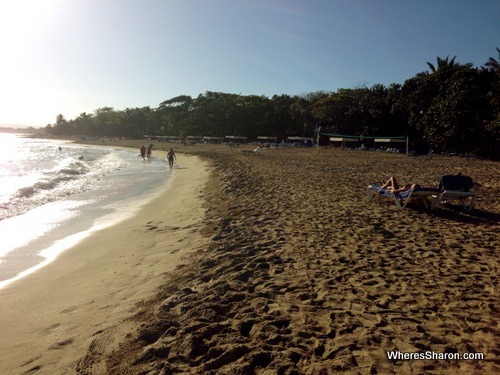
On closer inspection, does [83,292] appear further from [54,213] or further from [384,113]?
[384,113]

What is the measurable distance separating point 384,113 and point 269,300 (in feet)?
151

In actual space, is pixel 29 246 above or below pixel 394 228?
below

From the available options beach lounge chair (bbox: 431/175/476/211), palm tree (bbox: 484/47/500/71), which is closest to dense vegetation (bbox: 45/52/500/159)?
palm tree (bbox: 484/47/500/71)

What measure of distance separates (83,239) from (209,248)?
12.3 feet

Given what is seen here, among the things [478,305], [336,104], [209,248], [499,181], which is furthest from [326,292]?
[336,104]

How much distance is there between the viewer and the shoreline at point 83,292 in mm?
3445

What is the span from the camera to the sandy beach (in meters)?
2.95

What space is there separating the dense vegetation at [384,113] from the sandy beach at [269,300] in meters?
24.3

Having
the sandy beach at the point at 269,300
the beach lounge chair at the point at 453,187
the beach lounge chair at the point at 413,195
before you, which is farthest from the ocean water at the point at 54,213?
the beach lounge chair at the point at 453,187

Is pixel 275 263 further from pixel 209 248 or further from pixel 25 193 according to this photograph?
pixel 25 193

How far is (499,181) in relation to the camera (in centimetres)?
1314

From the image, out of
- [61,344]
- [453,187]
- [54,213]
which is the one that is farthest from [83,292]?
[453,187]

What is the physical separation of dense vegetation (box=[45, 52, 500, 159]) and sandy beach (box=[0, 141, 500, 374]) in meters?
24.3

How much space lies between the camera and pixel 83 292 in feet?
15.9
